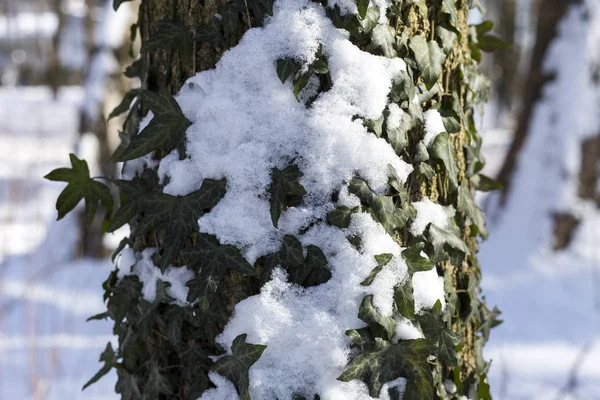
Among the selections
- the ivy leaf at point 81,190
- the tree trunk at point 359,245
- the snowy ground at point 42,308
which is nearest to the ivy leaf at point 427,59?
the tree trunk at point 359,245

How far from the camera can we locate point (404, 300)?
100cm

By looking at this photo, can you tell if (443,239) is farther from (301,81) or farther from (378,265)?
(301,81)

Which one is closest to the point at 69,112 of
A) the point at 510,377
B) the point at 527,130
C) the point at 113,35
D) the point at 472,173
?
the point at 113,35

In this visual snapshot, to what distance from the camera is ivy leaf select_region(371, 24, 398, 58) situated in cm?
101

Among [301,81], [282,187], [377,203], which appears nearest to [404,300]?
[377,203]

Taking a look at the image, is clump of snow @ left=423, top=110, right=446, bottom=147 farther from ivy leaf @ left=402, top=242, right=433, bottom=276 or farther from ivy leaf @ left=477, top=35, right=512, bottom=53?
ivy leaf @ left=477, top=35, right=512, bottom=53

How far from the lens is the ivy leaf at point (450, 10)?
1.11 metres

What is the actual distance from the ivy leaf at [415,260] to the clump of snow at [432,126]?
0.64ft

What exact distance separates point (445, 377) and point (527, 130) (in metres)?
4.23

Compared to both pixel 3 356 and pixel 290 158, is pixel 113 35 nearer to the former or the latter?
pixel 3 356

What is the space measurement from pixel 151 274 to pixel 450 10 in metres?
0.74

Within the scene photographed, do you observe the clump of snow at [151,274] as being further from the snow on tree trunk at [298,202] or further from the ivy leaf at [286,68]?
the ivy leaf at [286,68]

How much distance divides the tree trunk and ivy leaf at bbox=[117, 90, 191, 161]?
37 mm

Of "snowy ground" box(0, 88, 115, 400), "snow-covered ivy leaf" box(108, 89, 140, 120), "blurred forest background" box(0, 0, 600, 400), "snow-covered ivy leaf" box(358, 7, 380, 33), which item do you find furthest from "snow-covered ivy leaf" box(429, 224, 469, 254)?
"blurred forest background" box(0, 0, 600, 400)
